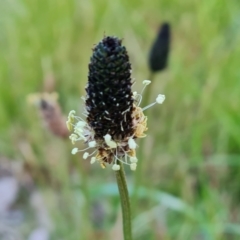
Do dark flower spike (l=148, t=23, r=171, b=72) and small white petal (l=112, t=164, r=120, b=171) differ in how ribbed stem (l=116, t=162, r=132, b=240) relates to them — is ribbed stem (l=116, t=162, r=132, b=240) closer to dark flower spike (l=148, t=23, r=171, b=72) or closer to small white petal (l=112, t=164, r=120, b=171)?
small white petal (l=112, t=164, r=120, b=171)

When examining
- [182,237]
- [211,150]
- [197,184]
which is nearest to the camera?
[182,237]

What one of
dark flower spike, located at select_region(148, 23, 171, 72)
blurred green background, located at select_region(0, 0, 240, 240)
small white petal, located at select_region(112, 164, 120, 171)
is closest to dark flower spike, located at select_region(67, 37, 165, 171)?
small white petal, located at select_region(112, 164, 120, 171)

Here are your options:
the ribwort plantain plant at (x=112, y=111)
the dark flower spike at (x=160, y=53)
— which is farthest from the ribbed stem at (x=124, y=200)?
the dark flower spike at (x=160, y=53)

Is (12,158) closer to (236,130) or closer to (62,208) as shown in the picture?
(62,208)

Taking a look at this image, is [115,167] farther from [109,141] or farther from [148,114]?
[148,114]

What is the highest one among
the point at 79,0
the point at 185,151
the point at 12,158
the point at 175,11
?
the point at 79,0

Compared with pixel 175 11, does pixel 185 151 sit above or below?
below

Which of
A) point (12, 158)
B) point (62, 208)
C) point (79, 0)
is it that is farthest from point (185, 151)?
point (79, 0)

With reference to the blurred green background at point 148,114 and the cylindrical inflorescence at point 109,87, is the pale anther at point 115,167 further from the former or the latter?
the blurred green background at point 148,114
